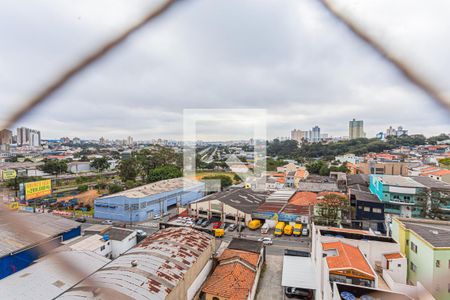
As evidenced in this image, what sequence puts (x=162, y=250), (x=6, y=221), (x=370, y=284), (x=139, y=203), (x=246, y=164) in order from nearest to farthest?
(x=6, y=221) → (x=370, y=284) → (x=162, y=250) → (x=139, y=203) → (x=246, y=164)

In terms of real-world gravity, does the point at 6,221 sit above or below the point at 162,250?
above

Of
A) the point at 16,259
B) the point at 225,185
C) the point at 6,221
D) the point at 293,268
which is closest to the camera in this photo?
the point at 6,221

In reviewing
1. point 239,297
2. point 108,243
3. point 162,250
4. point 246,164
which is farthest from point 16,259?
point 246,164

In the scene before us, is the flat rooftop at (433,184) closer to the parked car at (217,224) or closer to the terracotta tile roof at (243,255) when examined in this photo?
the terracotta tile roof at (243,255)

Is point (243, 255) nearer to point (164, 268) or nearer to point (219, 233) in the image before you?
point (164, 268)

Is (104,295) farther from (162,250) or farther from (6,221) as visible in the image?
(162,250)

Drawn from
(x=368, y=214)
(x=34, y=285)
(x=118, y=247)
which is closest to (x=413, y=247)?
(x=368, y=214)

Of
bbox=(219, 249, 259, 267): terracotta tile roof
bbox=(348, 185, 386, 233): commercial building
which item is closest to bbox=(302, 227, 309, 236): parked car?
bbox=(348, 185, 386, 233): commercial building
